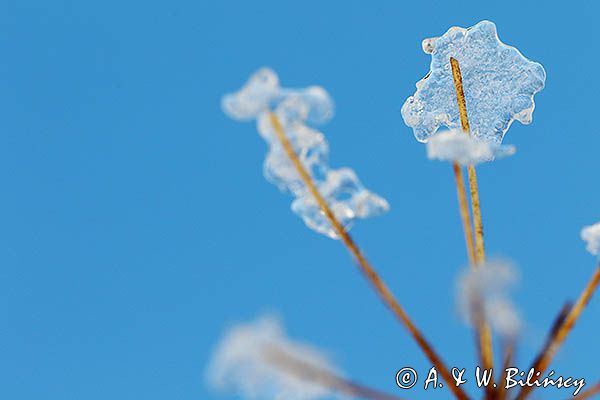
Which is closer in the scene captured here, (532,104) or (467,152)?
(467,152)

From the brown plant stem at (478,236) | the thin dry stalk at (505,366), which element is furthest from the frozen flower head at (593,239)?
the thin dry stalk at (505,366)

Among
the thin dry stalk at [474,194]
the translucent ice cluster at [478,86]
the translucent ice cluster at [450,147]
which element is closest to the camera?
the translucent ice cluster at [450,147]

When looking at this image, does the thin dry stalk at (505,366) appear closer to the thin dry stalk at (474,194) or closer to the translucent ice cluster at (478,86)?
the thin dry stalk at (474,194)

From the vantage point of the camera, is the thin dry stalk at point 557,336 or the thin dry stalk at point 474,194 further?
the thin dry stalk at point 474,194

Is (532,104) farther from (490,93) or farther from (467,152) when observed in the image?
(467,152)

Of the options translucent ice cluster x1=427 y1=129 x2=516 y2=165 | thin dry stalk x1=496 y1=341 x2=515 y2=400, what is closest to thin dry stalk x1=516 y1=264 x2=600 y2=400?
thin dry stalk x1=496 y1=341 x2=515 y2=400

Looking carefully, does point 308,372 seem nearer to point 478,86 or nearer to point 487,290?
point 487,290

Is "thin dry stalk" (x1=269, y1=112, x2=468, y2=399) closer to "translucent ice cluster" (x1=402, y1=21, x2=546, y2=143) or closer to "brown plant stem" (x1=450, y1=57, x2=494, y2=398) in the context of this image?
"brown plant stem" (x1=450, y1=57, x2=494, y2=398)

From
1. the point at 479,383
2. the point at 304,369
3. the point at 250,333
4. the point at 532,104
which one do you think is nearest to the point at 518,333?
the point at 479,383
